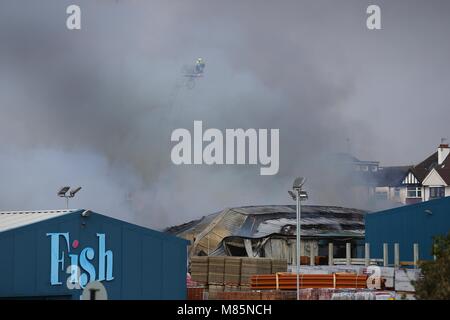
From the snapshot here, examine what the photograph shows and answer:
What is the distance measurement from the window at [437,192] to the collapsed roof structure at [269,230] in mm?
18350

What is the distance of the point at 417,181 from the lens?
10288 cm

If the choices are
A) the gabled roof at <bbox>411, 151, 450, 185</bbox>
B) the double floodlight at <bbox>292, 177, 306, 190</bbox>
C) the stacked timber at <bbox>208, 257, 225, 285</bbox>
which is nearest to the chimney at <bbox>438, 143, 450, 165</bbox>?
the gabled roof at <bbox>411, 151, 450, 185</bbox>

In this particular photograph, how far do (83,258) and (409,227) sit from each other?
2043cm

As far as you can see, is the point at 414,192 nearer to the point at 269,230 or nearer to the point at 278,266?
the point at 269,230

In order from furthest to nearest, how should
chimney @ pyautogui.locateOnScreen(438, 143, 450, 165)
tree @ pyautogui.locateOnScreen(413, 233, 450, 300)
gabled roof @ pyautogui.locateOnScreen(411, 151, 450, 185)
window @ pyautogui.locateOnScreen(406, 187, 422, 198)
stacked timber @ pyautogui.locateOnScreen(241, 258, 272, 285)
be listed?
window @ pyautogui.locateOnScreen(406, 187, 422, 198) < gabled roof @ pyautogui.locateOnScreen(411, 151, 450, 185) < chimney @ pyautogui.locateOnScreen(438, 143, 450, 165) < stacked timber @ pyautogui.locateOnScreen(241, 258, 272, 285) < tree @ pyautogui.locateOnScreen(413, 233, 450, 300)

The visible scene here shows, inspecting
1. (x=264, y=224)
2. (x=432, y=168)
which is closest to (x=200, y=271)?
(x=264, y=224)

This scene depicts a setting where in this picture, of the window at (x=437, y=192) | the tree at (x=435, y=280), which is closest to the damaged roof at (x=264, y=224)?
the window at (x=437, y=192)

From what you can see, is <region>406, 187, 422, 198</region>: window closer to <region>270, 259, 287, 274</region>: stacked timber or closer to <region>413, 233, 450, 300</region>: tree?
<region>270, 259, 287, 274</region>: stacked timber

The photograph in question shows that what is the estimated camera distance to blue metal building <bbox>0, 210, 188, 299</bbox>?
31734 mm


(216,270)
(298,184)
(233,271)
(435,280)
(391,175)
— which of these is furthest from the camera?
(391,175)

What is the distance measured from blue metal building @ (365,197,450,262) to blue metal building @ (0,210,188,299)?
12.6 m
